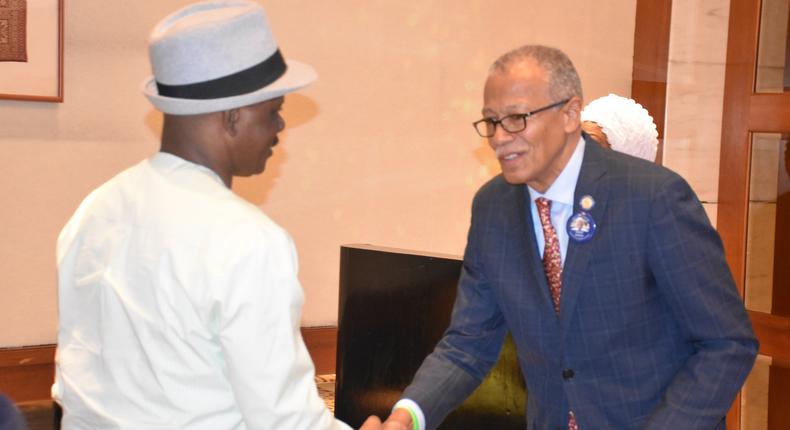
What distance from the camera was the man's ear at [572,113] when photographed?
215 cm

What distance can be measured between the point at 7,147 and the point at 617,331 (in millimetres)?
2234

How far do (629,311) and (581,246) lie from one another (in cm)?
18

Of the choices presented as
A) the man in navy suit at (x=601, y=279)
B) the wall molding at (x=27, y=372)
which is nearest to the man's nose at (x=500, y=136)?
the man in navy suit at (x=601, y=279)

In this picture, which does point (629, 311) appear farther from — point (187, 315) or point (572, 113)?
point (187, 315)

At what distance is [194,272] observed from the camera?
1.61 metres

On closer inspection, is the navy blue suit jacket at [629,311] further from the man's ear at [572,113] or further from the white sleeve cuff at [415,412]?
the white sleeve cuff at [415,412]

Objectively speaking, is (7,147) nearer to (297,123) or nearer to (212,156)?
(297,123)

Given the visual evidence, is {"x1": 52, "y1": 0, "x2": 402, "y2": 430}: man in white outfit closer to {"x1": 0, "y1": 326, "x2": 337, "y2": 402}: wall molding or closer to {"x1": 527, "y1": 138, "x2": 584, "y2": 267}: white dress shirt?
{"x1": 527, "y1": 138, "x2": 584, "y2": 267}: white dress shirt

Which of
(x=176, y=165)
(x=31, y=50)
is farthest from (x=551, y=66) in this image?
(x=31, y=50)

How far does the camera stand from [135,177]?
1757mm

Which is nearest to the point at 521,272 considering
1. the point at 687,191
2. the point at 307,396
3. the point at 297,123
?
the point at 687,191

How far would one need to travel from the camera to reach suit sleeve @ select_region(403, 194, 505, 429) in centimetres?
243

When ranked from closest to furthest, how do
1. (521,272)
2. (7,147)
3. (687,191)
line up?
(687,191) < (521,272) < (7,147)

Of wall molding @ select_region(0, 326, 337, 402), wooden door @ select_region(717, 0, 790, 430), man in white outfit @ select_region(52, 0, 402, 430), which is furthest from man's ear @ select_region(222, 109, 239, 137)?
wooden door @ select_region(717, 0, 790, 430)
